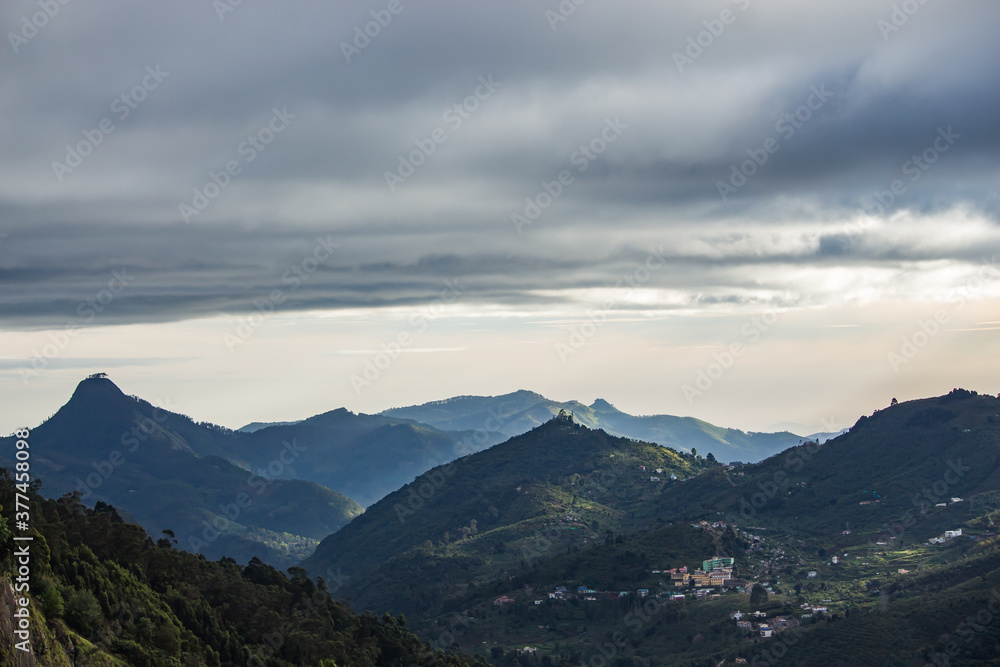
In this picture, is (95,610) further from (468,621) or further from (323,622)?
(468,621)

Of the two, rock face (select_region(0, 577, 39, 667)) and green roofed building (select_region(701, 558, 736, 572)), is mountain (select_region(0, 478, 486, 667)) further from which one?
green roofed building (select_region(701, 558, 736, 572))

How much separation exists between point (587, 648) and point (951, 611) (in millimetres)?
64836

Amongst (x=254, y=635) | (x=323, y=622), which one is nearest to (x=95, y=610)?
(x=254, y=635)

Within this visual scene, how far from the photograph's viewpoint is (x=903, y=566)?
618 ft

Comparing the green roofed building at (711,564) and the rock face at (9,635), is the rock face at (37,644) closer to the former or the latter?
the rock face at (9,635)

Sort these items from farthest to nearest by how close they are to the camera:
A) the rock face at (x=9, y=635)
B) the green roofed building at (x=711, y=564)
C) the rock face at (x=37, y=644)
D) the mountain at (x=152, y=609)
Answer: the green roofed building at (x=711, y=564), the mountain at (x=152, y=609), the rock face at (x=37, y=644), the rock face at (x=9, y=635)

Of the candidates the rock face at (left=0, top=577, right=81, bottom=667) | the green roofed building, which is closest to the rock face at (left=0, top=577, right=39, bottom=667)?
the rock face at (left=0, top=577, right=81, bottom=667)

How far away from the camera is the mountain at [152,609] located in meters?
50.4

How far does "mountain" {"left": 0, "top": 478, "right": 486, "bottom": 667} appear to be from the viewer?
50375 mm

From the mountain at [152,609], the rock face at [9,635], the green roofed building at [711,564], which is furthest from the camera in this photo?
the green roofed building at [711,564]

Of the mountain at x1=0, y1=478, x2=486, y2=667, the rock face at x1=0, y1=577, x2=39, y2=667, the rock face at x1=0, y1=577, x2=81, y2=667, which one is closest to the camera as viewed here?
the rock face at x1=0, y1=577, x2=39, y2=667

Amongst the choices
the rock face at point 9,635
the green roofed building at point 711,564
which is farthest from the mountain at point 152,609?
the green roofed building at point 711,564

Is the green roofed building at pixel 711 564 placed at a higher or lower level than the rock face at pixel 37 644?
lower

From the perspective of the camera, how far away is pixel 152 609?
7425 centimetres
